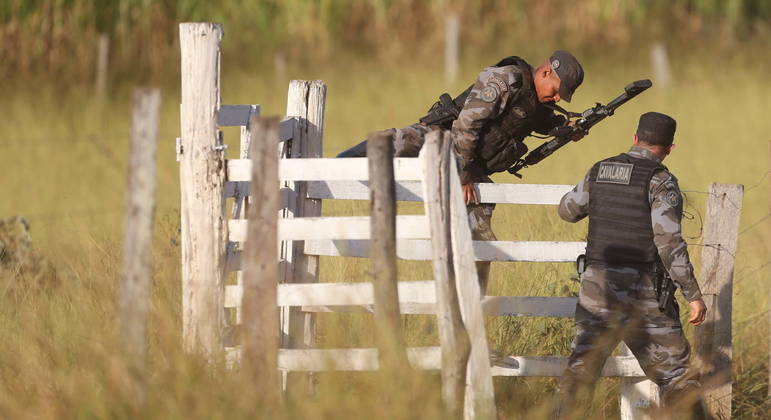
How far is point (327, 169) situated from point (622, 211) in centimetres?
133

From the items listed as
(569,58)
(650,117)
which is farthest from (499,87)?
(650,117)

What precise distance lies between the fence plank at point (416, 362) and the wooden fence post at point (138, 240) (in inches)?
22.3

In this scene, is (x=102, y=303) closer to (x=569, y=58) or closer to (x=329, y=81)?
(x=569, y=58)

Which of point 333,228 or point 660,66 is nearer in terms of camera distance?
point 333,228

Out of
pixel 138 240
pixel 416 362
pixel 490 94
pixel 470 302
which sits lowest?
pixel 416 362

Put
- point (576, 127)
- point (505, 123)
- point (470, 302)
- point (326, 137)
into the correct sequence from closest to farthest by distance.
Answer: point (470, 302) → point (505, 123) → point (576, 127) → point (326, 137)

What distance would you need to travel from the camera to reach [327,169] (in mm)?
5465

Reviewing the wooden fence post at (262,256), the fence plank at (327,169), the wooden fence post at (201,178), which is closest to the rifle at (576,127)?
the fence plank at (327,169)

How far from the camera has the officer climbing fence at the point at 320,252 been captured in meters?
4.81

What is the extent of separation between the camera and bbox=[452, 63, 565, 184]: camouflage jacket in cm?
674

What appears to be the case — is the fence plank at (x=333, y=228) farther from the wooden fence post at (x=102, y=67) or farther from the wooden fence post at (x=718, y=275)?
the wooden fence post at (x=102, y=67)

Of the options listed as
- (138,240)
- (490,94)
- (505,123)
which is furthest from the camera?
(505,123)

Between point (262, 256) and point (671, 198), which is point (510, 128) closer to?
point (671, 198)

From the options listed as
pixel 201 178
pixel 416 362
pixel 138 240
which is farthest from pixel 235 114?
pixel 416 362
